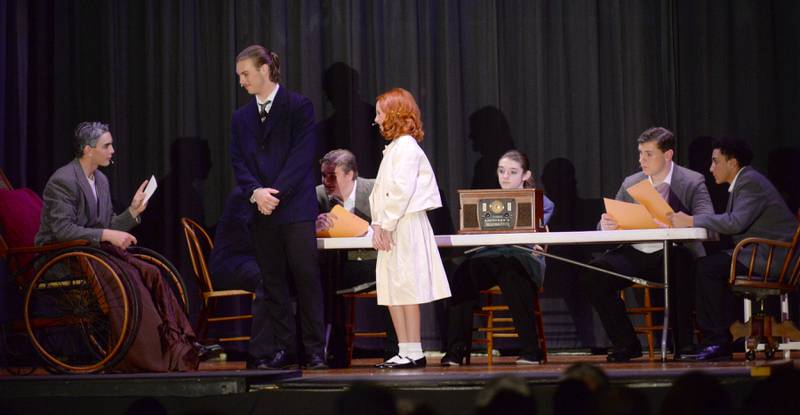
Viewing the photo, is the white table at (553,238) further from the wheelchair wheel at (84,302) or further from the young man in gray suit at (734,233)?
the wheelchair wheel at (84,302)

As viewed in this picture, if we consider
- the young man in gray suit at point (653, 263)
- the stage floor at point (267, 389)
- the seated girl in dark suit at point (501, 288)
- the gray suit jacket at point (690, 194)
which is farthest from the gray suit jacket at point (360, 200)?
the stage floor at point (267, 389)

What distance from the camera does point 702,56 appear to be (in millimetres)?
6703

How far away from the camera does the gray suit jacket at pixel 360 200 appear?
5949mm

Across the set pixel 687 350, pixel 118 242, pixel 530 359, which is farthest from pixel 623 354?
pixel 118 242

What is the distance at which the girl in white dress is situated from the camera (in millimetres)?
4855

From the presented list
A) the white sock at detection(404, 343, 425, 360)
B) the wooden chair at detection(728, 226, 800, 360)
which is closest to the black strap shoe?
the white sock at detection(404, 343, 425, 360)

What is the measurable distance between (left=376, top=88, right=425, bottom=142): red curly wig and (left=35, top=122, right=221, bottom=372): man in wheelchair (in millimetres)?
1292

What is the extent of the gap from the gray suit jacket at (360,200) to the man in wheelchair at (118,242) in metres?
1.15

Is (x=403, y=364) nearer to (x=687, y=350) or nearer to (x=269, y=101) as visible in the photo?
(x=269, y=101)

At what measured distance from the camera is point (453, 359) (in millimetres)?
5371

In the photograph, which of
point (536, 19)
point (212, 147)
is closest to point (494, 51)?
point (536, 19)

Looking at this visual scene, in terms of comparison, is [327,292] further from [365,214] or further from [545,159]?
[545,159]

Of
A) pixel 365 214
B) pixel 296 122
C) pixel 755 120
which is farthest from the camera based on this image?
pixel 755 120

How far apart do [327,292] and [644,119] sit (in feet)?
8.35
